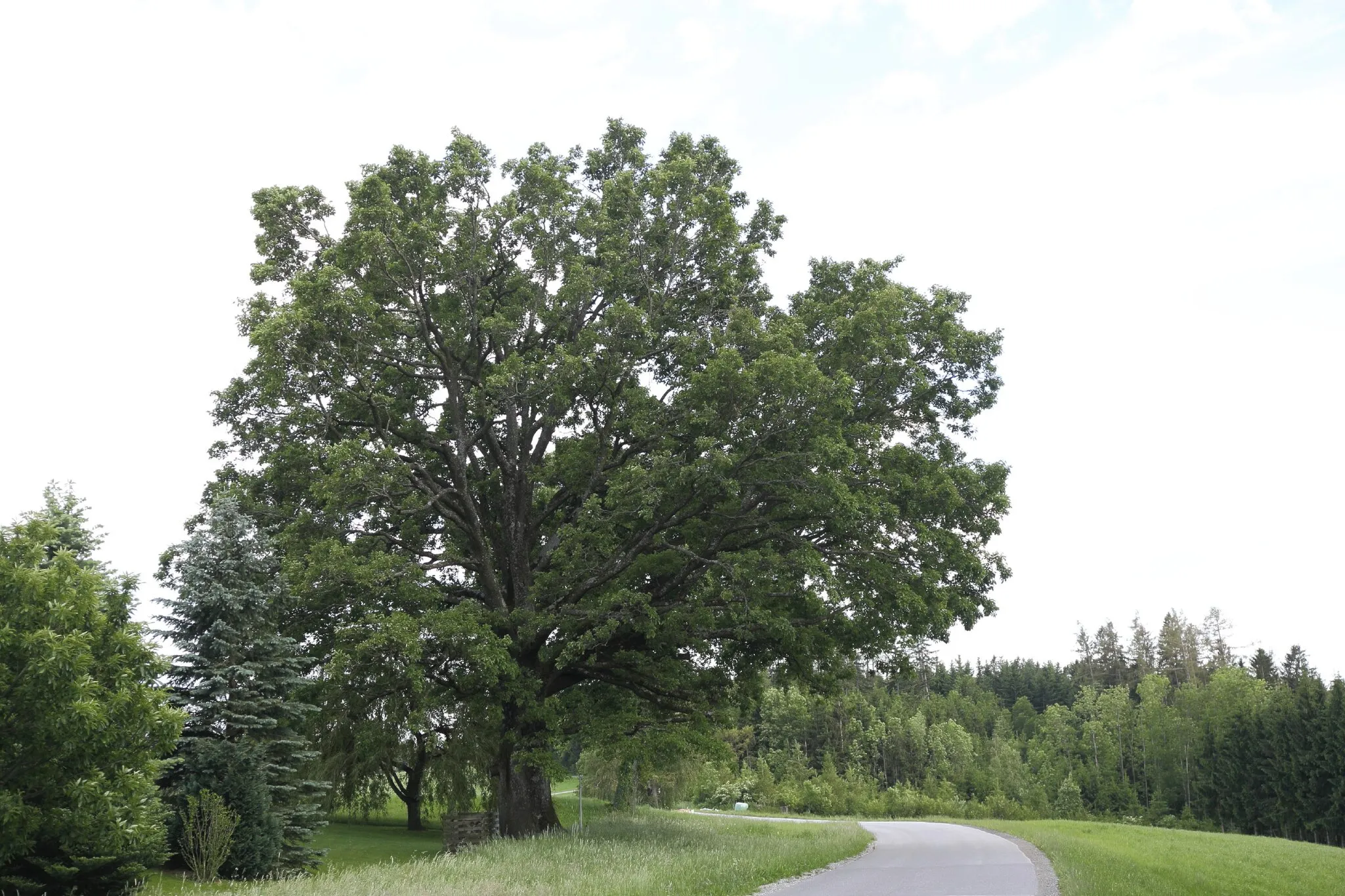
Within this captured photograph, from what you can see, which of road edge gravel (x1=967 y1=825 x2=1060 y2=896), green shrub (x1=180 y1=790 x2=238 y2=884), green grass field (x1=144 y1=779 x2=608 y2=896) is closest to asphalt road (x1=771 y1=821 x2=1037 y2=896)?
road edge gravel (x1=967 y1=825 x2=1060 y2=896)

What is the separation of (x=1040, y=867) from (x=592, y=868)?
10.2 metres

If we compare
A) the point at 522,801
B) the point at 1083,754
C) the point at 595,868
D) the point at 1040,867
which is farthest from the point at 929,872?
the point at 1083,754

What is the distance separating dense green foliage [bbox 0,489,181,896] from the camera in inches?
428

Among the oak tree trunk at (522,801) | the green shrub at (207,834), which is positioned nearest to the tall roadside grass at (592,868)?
the oak tree trunk at (522,801)

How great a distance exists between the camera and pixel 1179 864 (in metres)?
20.1

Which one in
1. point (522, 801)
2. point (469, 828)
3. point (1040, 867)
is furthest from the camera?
point (469, 828)

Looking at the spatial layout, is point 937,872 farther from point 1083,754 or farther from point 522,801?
point 1083,754

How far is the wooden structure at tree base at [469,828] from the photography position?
894 inches

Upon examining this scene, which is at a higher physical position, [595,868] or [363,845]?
[595,868]

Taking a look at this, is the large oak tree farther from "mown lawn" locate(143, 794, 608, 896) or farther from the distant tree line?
the distant tree line

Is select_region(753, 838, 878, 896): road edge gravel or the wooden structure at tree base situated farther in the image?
the wooden structure at tree base

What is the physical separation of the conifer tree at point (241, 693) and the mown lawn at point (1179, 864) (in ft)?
46.0

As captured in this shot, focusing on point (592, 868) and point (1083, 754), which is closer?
point (592, 868)

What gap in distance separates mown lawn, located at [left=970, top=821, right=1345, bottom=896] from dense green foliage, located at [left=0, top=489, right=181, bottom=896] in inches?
538
